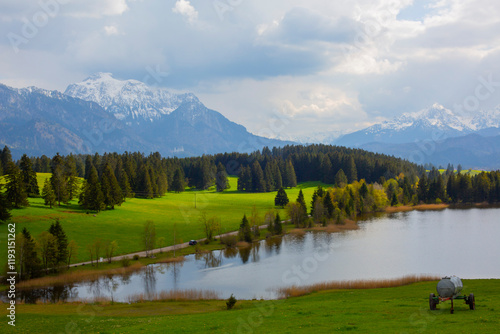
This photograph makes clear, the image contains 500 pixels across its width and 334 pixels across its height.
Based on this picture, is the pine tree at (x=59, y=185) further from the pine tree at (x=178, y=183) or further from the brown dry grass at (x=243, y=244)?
the pine tree at (x=178, y=183)

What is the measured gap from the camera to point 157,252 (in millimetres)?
76562

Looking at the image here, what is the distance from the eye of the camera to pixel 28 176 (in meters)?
103

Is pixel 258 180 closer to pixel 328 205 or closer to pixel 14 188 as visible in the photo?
pixel 328 205

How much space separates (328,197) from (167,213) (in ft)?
156

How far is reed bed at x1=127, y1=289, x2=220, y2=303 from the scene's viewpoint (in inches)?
1905

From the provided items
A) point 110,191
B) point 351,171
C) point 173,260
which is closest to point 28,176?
point 110,191

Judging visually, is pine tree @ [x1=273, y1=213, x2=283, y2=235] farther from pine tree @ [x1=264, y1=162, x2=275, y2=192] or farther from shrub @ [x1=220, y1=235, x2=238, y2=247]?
pine tree @ [x1=264, y1=162, x2=275, y2=192]

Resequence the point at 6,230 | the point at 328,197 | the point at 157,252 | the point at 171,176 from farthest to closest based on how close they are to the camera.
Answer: the point at 171,176, the point at 328,197, the point at 157,252, the point at 6,230

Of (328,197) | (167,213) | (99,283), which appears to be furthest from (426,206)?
(99,283)

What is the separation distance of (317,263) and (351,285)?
1628 centimetres

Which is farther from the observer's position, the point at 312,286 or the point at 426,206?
the point at 426,206

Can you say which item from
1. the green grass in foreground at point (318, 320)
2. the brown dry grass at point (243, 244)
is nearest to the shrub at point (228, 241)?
the brown dry grass at point (243, 244)

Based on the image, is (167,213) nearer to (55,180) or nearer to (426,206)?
(55,180)

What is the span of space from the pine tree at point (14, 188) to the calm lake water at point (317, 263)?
40040 mm
